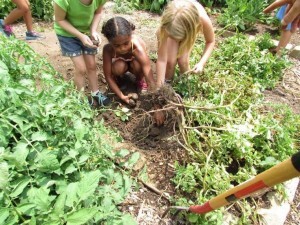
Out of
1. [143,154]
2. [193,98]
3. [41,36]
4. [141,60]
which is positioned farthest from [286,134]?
[41,36]

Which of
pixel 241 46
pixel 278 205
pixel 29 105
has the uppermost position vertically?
pixel 29 105

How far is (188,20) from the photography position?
2164 millimetres

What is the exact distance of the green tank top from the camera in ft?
7.34

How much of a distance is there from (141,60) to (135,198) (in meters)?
1.17

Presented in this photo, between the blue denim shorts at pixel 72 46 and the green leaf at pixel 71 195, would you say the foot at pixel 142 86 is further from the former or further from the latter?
the green leaf at pixel 71 195

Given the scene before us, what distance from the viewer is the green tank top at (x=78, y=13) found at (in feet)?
7.34

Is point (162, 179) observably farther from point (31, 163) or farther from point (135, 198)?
point (31, 163)

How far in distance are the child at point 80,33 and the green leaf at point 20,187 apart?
3.34 feet

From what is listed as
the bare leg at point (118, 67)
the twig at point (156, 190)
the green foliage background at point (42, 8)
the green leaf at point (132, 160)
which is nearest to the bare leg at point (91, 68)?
the bare leg at point (118, 67)

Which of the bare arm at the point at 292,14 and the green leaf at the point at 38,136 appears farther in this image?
the bare arm at the point at 292,14

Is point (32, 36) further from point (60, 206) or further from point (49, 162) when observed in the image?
point (60, 206)

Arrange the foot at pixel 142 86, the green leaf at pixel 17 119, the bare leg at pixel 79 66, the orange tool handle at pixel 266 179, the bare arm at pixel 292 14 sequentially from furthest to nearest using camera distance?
the bare arm at pixel 292 14
the foot at pixel 142 86
the bare leg at pixel 79 66
the green leaf at pixel 17 119
the orange tool handle at pixel 266 179

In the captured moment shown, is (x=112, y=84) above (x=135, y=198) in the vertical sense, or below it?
above

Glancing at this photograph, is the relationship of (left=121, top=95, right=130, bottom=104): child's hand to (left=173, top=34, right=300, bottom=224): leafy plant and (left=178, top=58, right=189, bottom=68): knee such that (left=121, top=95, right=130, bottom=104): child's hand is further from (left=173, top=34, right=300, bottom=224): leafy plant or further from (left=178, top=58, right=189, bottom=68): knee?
(left=178, top=58, right=189, bottom=68): knee
